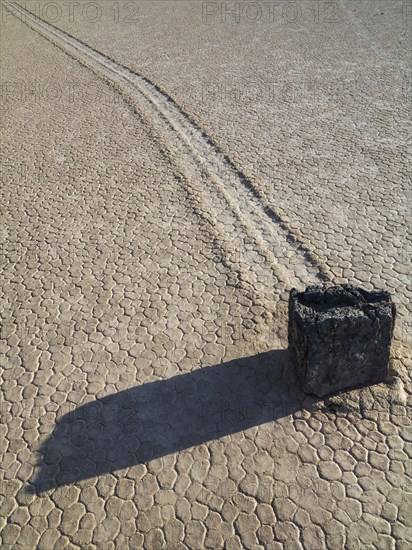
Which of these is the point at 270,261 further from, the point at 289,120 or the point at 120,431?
the point at 289,120

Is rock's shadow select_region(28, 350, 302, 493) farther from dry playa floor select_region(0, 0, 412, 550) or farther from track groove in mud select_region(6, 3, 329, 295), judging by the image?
track groove in mud select_region(6, 3, 329, 295)

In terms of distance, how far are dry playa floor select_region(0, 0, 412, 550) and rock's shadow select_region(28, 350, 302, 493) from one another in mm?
15

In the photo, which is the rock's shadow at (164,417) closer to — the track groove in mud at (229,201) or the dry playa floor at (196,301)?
the dry playa floor at (196,301)

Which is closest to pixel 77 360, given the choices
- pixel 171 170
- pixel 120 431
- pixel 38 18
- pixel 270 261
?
pixel 120 431

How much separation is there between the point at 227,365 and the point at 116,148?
5095 millimetres

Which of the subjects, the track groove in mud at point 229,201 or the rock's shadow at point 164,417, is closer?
the rock's shadow at point 164,417

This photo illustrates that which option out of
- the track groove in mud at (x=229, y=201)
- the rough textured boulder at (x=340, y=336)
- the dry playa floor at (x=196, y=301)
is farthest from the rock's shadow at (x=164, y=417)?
the track groove in mud at (x=229, y=201)

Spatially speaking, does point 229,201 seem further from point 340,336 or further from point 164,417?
point 164,417

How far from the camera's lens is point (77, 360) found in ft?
15.2

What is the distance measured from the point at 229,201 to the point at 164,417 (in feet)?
11.2

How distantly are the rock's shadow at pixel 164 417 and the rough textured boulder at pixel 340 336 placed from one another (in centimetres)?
29

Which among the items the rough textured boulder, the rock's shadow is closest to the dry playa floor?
the rock's shadow

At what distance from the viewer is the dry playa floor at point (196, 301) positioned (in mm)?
3516

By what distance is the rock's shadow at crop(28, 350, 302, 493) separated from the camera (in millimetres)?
3816
